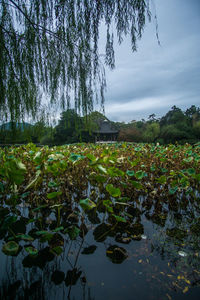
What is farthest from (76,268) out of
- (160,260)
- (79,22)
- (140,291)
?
(79,22)

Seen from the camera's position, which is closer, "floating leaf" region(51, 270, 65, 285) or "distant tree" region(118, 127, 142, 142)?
"floating leaf" region(51, 270, 65, 285)

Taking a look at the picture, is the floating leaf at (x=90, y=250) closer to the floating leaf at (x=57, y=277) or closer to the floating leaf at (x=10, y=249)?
the floating leaf at (x=57, y=277)

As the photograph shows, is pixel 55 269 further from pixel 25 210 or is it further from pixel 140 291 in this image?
pixel 25 210

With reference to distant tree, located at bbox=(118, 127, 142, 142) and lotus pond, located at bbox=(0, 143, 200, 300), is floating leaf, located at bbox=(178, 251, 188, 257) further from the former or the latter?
distant tree, located at bbox=(118, 127, 142, 142)

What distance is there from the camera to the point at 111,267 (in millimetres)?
1008

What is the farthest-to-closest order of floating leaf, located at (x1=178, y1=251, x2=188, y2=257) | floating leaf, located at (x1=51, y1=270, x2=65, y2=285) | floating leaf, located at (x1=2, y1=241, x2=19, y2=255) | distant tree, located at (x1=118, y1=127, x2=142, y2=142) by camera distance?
1. distant tree, located at (x1=118, y1=127, x2=142, y2=142)
2. floating leaf, located at (x1=178, y1=251, x2=188, y2=257)
3. floating leaf, located at (x1=51, y1=270, x2=65, y2=285)
4. floating leaf, located at (x1=2, y1=241, x2=19, y2=255)

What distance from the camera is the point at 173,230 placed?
139 cm

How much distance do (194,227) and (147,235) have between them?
0.43m

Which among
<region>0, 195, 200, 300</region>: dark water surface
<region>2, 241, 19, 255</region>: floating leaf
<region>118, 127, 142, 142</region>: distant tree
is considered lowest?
<region>0, 195, 200, 300</region>: dark water surface

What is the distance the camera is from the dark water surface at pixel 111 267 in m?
0.83

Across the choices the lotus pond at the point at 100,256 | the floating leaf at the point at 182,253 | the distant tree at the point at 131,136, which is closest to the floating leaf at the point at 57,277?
the lotus pond at the point at 100,256

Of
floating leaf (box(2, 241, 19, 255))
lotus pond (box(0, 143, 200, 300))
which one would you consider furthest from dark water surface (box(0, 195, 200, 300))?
floating leaf (box(2, 241, 19, 255))

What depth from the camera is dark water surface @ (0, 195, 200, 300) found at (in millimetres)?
834

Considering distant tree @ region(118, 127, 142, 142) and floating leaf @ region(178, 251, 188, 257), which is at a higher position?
distant tree @ region(118, 127, 142, 142)
